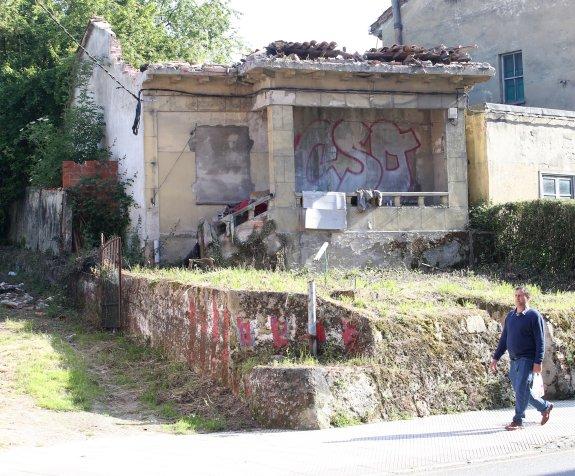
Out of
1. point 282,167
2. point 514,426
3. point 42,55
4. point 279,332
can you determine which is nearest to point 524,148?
point 282,167

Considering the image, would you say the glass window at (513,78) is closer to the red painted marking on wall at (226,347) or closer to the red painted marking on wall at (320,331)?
the red painted marking on wall at (320,331)

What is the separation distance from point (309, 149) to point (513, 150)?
452 centimetres

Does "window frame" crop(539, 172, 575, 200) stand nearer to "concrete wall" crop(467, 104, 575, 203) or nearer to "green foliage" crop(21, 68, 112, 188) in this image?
"concrete wall" crop(467, 104, 575, 203)

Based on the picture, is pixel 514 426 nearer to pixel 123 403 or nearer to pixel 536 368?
pixel 536 368

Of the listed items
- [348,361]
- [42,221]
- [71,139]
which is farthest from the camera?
[42,221]

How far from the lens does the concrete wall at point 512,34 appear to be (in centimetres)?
2550

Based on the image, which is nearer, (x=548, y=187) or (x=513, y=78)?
(x=548, y=187)

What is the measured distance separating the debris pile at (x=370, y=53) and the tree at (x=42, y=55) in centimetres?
870

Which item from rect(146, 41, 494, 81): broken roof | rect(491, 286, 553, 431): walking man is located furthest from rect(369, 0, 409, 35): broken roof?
rect(491, 286, 553, 431): walking man

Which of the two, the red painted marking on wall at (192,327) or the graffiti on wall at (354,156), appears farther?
the graffiti on wall at (354,156)

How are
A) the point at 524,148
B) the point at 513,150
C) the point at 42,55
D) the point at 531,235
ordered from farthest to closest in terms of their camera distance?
the point at 42,55 < the point at 524,148 < the point at 513,150 < the point at 531,235

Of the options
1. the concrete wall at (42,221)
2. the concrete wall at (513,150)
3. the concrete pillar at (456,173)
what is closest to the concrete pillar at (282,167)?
the concrete pillar at (456,173)

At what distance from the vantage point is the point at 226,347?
12852 millimetres

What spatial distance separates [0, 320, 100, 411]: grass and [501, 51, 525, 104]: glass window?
14980 millimetres
